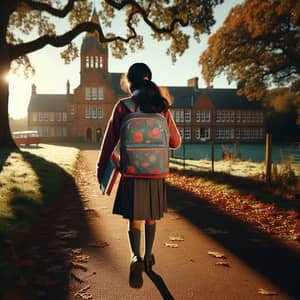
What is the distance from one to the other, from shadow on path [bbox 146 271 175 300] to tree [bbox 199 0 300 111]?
2228 cm

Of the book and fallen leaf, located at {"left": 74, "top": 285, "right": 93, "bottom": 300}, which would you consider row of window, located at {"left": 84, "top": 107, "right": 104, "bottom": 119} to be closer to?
the book

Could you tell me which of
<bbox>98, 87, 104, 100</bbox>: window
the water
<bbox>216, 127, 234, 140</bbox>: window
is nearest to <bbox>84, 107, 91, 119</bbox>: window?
<bbox>98, 87, 104, 100</bbox>: window

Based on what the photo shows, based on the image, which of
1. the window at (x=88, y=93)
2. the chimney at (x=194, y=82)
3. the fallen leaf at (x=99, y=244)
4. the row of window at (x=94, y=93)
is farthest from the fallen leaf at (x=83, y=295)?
the chimney at (x=194, y=82)

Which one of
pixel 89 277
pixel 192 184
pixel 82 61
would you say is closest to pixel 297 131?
pixel 82 61

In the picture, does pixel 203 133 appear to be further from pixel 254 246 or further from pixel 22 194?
pixel 254 246

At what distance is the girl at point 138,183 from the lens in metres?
3.25

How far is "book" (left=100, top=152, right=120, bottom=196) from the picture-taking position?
3.33m

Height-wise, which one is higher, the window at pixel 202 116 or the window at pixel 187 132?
the window at pixel 202 116

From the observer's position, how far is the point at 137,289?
121 inches

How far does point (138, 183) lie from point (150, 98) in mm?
851

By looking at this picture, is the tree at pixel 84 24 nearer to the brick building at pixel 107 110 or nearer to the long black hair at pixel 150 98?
the long black hair at pixel 150 98

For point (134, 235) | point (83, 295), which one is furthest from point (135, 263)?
point (83, 295)

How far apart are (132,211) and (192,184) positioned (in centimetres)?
703

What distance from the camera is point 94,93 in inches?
2200
